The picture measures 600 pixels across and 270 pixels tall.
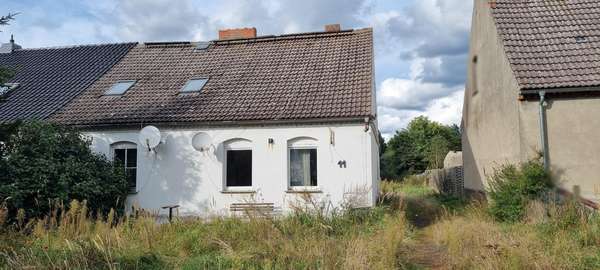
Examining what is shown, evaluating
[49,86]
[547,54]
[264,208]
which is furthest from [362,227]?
[49,86]

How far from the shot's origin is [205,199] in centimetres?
1412

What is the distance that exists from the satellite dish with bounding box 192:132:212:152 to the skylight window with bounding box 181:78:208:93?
8.16ft

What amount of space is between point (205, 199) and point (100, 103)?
5143 mm

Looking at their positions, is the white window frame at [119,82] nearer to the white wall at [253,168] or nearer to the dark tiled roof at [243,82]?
the dark tiled roof at [243,82]

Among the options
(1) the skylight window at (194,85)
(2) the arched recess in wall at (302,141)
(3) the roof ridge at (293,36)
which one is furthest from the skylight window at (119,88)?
(2) the arched recess in wall at (302,141)

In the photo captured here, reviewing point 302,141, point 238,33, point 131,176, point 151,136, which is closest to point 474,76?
point 302,141

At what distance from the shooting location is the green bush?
11.3m

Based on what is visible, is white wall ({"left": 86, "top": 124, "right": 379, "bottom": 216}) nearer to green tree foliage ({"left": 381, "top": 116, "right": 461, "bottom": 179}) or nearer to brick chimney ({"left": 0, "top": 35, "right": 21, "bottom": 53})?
brick chimney ({"left": 0, "top": 35, "right": 21, "bottom": 53})

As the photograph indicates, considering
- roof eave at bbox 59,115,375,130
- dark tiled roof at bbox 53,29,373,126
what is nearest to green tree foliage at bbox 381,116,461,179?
dark tiled roof at bbox 53,29,373,126

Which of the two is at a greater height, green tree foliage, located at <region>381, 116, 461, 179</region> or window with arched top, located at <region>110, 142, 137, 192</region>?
green tree foliage, located at <region>381, 116, 461, 179</region>

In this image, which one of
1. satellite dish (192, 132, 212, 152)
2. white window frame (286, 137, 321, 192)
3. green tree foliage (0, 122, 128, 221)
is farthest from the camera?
satellite dish (192, 132, 212, 152)

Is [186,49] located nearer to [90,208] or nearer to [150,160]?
[150,160]

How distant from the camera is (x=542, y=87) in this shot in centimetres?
1184

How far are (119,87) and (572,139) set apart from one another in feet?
46.0
